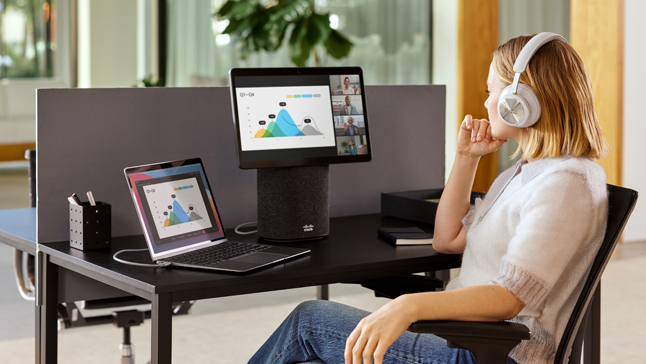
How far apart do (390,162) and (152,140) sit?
2.46ft

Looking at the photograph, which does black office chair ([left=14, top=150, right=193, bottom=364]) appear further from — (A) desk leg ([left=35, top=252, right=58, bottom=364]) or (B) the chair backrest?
(B) the chair backrest

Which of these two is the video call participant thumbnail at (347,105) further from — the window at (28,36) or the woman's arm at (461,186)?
the window at (28,36)

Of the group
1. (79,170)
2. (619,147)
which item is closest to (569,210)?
(79,170)

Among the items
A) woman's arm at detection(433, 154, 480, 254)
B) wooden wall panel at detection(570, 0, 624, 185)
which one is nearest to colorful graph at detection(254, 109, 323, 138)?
woman's arm at detection(433, 154, 480, 254)

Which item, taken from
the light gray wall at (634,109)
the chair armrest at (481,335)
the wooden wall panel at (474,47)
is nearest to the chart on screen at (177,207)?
the chair armrest at (481,335)

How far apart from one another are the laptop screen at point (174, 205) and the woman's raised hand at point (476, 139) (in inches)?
23.6

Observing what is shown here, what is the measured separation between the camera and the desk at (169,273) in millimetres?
1324

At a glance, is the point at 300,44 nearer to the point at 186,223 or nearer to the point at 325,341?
the point at 186,223

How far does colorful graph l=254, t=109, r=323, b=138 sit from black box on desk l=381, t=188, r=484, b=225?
0.38m

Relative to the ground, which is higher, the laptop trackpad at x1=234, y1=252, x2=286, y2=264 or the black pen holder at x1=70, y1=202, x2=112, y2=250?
the black pen holder at x1=70, y1=202, x2=112, y2=250

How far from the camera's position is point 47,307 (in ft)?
5.37

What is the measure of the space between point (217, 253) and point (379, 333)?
511mm

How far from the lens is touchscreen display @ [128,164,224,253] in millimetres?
1532

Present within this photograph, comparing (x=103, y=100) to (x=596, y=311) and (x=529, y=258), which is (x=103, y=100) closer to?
(x=529, y=258)
